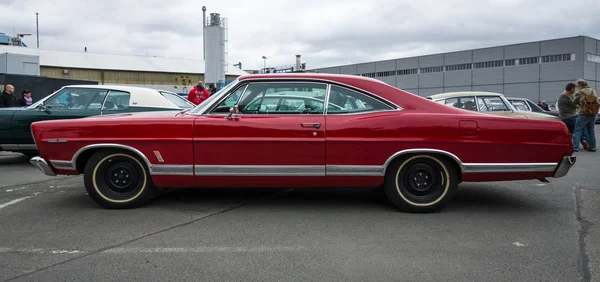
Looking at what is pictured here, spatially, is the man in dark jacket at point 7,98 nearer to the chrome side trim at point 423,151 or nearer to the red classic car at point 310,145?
the red classic car at point 310,145

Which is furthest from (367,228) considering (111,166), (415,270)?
(111,166)

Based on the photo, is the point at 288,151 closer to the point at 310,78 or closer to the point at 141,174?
the point at 310,78

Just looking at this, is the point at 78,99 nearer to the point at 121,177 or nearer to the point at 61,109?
the point at 61,109

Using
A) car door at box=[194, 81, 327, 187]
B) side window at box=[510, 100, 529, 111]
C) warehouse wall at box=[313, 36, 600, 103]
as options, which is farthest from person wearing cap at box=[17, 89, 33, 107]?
warehouse wall at box=[313, 36, 600, 103]

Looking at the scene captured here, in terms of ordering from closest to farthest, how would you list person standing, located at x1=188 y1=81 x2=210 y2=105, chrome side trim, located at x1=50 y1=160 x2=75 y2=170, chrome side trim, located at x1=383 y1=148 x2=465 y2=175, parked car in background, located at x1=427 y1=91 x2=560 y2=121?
chrome side trim, located at x1=383 y1=148 x2=465 y2=175 < chrome side trim, located at x1=50 y1=160 x2=75 y2=170 < parked car in background, located at x1=427 y1=91 x2=560 y2=121 < person standing, located at x1=188 y1=81 x2=210 y2=105

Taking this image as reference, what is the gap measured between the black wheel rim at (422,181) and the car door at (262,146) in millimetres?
851

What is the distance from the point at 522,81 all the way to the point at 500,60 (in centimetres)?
327

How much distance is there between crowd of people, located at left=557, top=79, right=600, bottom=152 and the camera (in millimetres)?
10188

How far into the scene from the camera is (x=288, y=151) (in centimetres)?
462

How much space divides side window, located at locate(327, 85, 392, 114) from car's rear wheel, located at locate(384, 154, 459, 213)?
599 mm

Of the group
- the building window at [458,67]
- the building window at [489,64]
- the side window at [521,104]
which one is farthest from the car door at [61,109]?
Result: the building window at [458,67]

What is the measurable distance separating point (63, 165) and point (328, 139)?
2.71m

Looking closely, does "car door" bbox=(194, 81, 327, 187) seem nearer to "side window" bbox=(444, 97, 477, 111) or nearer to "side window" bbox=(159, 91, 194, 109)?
"side window" bbox=(159, 91, 194, 109)

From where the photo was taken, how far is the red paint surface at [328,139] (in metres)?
4.61
